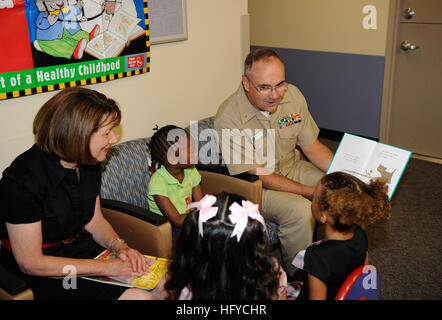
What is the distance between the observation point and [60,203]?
191cm

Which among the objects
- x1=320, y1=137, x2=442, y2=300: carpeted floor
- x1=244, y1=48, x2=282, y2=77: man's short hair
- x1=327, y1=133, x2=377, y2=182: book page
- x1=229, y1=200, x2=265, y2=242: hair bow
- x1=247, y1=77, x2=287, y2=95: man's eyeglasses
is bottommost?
x1=320, y1=137, x2=442, y2=300: carpeted floor

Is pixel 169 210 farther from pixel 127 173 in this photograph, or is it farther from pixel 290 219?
pixel 290 219

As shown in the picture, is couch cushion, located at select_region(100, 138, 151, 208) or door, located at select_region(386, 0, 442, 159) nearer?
couch cushion, located at select_region(100, 138, 151, 208)

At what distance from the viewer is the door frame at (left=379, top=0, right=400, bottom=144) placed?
436cm

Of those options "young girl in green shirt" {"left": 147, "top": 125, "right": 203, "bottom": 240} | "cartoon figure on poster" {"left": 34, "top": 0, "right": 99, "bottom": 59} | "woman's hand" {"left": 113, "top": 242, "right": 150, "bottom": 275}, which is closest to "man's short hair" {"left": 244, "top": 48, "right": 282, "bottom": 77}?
"young girl in green shirt" {"left": 147, "top": 125, "right": 203, "bottom": 240}

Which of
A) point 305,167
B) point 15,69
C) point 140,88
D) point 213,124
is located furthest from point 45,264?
point 305,167

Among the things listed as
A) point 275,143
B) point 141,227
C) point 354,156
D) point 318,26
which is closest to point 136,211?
point 141,227

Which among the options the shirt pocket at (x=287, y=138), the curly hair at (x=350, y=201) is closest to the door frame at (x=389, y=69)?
the shirt pocket at (x=287, y=138)

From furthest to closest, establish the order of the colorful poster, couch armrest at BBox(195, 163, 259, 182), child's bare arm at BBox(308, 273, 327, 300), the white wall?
1. couch armrest at BBox(195, 163, 259, 182)
2. the white wall
3. the colorful poster
4. child's bare arm at BBox(308, 273, 327, 300)

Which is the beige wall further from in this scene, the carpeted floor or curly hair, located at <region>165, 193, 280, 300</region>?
curly hair, located at <region>165, 193, 280, 300</region>

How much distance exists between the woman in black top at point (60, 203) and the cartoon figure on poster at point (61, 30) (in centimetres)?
51

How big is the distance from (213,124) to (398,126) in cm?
256

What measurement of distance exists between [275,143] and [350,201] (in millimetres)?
1171

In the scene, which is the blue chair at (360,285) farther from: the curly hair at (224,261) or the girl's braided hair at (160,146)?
the girl's braided hair at (160,146)
